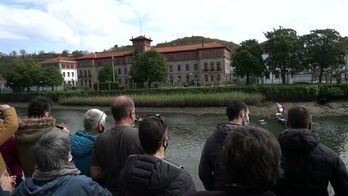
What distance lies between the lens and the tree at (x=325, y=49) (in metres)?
59.9

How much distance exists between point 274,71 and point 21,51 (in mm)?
137042

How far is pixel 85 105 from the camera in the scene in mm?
57938

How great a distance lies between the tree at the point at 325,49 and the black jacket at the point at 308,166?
198 feet

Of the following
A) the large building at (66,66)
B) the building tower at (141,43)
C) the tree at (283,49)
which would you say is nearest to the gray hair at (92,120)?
the tree at (283,49)

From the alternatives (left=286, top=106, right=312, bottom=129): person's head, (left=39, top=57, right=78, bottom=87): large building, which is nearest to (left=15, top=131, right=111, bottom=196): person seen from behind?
(left=286, top=106, right=312, bottom=129): person's head

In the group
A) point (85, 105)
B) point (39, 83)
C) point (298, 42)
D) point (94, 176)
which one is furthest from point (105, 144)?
point (39, 83)

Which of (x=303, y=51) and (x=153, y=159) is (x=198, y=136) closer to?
(x=153, y=159)

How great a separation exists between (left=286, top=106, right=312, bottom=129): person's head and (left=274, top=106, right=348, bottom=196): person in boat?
0.10 metres

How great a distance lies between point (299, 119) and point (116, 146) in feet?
6.30

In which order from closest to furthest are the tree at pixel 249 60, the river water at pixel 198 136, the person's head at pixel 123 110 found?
1. the person's head at pixel 123 110
2. the river water at pixel 198 136
3. the tree at pixel 249 60

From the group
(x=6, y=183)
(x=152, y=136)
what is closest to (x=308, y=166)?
(x=152, y=136)

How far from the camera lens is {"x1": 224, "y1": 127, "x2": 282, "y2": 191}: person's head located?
2.34 meters

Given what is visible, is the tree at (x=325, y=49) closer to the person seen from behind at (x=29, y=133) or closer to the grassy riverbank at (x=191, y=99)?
the grassy riverbank at (x=191, y=99)

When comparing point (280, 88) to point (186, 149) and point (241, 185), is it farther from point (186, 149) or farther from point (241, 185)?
point (241, 185)
